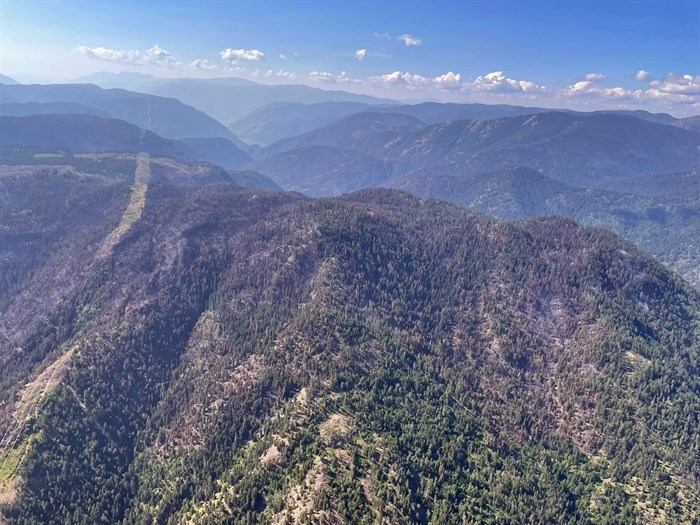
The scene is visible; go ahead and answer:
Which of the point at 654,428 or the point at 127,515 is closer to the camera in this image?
the point at 127,515

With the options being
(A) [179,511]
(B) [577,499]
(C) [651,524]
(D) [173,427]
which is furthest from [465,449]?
(D) [173,427]

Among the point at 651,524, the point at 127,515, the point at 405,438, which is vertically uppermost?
the point at 405,438

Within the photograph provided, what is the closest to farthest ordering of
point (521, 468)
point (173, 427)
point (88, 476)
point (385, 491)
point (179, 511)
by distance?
1. point (385, 491)
2. point (179, 511)
3. point (88, 476)
4. point (521, 468)
5. point (173, 427)

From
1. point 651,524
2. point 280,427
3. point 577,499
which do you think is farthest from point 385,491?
point 651,524

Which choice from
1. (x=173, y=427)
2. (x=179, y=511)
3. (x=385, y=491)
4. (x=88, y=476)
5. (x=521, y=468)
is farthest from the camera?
(x=173, y=427)

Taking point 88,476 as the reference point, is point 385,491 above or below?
above

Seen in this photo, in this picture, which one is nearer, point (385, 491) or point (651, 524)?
point (385, 491)

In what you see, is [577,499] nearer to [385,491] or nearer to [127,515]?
[385,491]

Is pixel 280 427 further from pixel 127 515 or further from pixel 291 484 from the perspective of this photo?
pixel 127 515

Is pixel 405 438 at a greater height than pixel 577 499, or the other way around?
pixel 405 438
